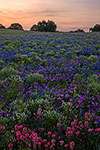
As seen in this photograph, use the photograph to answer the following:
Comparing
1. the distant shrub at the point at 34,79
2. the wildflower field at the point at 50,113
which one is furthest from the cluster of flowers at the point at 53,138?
the distant shrub at the point at 34,79

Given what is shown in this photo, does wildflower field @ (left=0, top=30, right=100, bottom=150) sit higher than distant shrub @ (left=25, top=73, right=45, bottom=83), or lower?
lower

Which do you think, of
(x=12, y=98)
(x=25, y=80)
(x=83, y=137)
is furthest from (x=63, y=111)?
(x=25, y=80)

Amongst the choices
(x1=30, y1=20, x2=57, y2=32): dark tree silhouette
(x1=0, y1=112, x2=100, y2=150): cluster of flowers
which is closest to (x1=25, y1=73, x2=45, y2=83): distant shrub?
(x1=0, y1=112, x2=100, y2=150): cluster of flowers

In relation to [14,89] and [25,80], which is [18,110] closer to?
[14,89]

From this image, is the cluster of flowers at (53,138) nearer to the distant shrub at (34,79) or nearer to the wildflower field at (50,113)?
the wildflower field at (50,113)

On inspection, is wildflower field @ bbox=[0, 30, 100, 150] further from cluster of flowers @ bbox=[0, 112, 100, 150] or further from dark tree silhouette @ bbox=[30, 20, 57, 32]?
dark tree silhouette @ bbox=[30, 20, 57, 32]

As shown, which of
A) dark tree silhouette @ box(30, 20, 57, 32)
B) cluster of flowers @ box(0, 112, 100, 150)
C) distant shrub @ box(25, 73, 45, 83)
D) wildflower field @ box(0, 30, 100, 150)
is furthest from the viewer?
dark tree silhouette @ box(30, 20, 57, 32)

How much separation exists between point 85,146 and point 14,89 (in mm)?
3474

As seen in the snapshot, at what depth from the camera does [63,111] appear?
477cm

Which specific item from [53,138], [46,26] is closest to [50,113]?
[53,138]

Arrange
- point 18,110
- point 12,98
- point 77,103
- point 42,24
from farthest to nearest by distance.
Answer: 1. point 42,24
2. point 12,98
3. point 77,103
4. point 18,110

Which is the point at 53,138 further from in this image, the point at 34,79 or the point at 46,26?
the point at 46,26

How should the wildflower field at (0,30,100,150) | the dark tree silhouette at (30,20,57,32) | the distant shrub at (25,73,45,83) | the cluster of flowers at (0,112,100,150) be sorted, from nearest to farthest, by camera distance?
the cluster of flowers at (0,112,100,150) < the wildflower field at (0,30,100,150) < the distant shrub at (25,73,45,83) < the dark tree silhouette at (30,20,57,32)

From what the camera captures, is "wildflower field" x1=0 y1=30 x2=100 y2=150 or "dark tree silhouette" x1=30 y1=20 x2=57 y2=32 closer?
"wildflower field" x1=0 y1=30 x2=100 y2=150
